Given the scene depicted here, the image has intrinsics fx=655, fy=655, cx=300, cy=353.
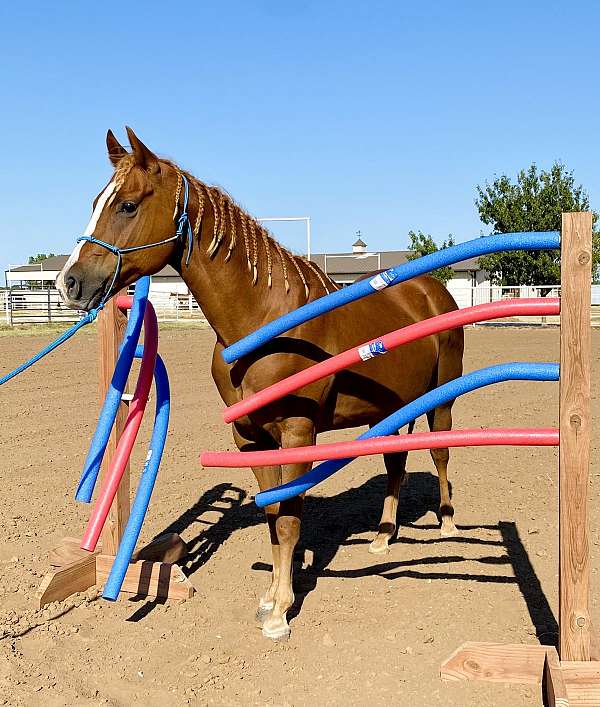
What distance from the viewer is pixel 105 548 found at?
4289mm

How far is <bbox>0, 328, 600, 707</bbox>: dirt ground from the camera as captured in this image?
3076mm

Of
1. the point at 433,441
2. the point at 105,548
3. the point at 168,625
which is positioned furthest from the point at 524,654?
the point at 105,548

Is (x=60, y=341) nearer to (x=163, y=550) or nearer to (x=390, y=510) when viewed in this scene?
(x=163, y=550)

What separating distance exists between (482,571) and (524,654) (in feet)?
4.51

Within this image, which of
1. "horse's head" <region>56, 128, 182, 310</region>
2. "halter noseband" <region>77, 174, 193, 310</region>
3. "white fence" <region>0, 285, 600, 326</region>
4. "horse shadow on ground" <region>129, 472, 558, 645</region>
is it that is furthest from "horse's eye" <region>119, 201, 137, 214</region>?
"white fence" <region>0, 285, 600, 326</region>

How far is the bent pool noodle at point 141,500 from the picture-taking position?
11.5 ft

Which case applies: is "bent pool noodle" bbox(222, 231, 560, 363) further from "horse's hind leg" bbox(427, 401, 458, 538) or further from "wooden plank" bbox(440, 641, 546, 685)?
Result: "horse's hind leg" bbox(427, 401, 458, 538)

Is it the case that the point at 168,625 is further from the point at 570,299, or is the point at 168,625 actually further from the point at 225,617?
the point at 570,299

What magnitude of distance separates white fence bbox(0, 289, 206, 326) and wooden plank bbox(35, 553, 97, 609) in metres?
16.3

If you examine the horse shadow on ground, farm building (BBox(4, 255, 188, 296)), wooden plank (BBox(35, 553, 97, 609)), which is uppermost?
farm building (BBox(4, 255, 188, 296))

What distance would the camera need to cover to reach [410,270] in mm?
2951

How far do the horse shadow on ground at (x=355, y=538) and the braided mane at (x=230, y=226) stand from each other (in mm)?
2037

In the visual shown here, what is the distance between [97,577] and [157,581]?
1.54ft

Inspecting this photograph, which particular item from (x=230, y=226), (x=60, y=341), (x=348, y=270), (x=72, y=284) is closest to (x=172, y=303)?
(x=348, y=270)
